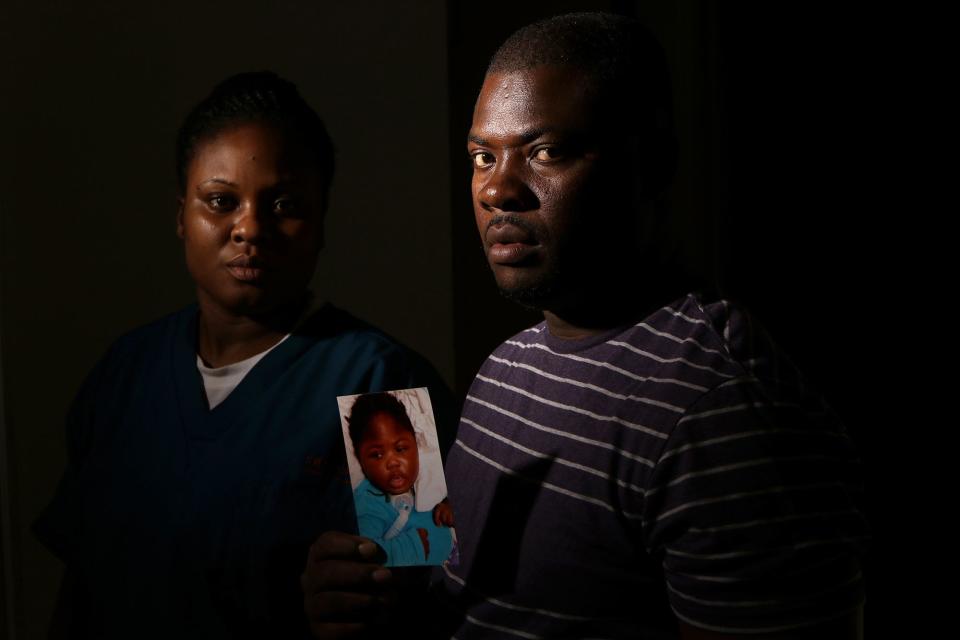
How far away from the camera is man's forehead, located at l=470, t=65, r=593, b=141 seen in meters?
0.83

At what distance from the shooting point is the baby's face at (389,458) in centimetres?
101

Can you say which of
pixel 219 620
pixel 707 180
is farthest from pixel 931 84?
pixel 219 620

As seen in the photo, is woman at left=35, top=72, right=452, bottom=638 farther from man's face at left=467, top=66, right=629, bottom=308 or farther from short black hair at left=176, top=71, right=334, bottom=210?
man's face at left=467, top=66, right=629, bottom=308

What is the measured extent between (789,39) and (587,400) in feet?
2.21

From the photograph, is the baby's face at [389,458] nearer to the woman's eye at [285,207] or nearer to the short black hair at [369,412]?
the short black hair at [369,412]

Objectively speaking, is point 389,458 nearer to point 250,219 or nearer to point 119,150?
point 250,219

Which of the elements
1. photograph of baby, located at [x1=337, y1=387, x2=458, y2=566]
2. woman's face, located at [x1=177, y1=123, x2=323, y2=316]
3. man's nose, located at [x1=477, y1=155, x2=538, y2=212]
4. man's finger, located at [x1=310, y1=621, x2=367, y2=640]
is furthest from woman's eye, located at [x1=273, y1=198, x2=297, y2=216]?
man's finger, located at [x1=310, y1=621, x2=367, y2=640]

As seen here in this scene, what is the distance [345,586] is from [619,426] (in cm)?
42

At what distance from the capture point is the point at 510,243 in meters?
0.87

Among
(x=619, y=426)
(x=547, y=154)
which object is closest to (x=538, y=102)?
(x=547, y=154)

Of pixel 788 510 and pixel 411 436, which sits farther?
pixel 411 436

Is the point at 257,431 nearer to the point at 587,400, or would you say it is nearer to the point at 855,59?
the point at 587,400

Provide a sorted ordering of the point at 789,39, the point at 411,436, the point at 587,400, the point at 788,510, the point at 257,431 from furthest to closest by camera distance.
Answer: the point at 789,39 < the point at 257,431 < the point at 411,436 < the point at 587,400 < the point at 788,510

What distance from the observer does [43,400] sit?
119 centimetres
